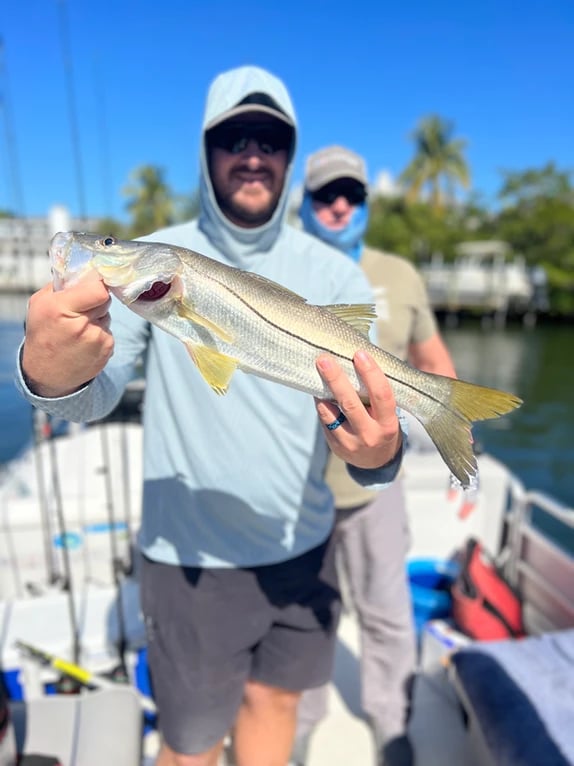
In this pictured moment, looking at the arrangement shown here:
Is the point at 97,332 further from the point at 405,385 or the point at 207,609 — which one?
the point at 207,609

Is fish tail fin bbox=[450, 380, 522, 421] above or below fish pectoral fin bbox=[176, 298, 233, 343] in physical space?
below

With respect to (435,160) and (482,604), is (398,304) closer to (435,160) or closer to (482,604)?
(482,604)

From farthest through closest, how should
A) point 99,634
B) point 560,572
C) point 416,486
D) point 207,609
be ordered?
point 416,486 → point 560,572 → point 99,634 → point 207,609

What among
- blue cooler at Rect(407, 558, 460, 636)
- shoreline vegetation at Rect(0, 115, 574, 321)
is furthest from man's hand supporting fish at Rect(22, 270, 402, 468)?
shoreline vegetation at Rect(0, 115, 574, 321)

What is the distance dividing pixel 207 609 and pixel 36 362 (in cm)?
102

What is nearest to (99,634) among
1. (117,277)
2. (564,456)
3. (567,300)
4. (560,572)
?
(117,277)

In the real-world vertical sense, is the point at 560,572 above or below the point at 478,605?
above

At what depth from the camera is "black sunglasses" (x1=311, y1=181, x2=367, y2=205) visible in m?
3.18

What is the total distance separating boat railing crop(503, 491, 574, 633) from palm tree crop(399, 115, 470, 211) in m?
56.0

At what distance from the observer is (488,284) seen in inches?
1796

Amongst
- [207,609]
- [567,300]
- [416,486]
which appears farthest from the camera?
[567,300]

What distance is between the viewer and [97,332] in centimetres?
137

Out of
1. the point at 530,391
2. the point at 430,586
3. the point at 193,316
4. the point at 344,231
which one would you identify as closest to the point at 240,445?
the point at 193,316

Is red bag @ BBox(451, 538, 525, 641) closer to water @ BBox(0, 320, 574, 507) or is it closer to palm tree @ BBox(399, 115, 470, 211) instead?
water @ BBox(0, 320, 574, 507)
